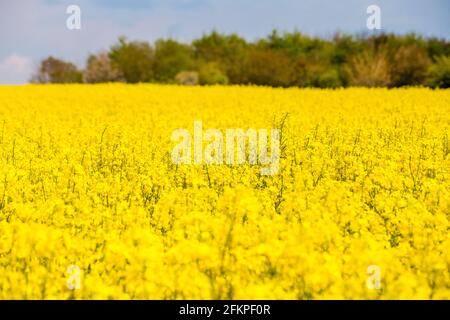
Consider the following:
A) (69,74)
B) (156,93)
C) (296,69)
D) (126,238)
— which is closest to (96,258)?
(126,238)

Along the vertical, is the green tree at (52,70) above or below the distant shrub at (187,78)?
above

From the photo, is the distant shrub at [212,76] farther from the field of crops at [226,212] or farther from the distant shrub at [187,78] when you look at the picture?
the field of crops at [226,212]

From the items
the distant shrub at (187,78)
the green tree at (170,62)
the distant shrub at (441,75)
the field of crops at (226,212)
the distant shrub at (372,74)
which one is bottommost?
the field of crops at (226,212)

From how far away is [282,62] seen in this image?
110 feet

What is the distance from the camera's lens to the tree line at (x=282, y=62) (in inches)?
1288

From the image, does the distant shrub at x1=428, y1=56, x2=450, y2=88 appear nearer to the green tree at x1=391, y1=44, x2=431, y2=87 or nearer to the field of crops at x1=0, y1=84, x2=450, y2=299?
the green tree at x1=391, y1=44, x2=431, y2=87

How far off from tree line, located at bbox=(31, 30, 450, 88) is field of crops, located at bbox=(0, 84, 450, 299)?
16009mm

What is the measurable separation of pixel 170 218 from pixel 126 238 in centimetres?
137

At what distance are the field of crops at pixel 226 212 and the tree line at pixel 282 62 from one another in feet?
52.5

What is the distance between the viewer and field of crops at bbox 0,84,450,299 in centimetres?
554

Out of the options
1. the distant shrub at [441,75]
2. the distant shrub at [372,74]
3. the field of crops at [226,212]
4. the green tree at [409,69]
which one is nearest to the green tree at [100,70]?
the distant shrub at [372,74]

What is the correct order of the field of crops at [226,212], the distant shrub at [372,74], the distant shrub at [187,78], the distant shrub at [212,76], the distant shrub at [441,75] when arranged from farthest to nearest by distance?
the distant shrub at [187,78]
the distant shrub at [212,76]
the distant shrub at [372,74]
the distant shrub at [441,75]
the field of crops at [226,212]

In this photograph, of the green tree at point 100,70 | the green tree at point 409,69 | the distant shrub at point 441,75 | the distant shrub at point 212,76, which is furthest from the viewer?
the green tree at point 100,70

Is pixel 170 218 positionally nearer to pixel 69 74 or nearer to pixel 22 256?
pixel 22 256
